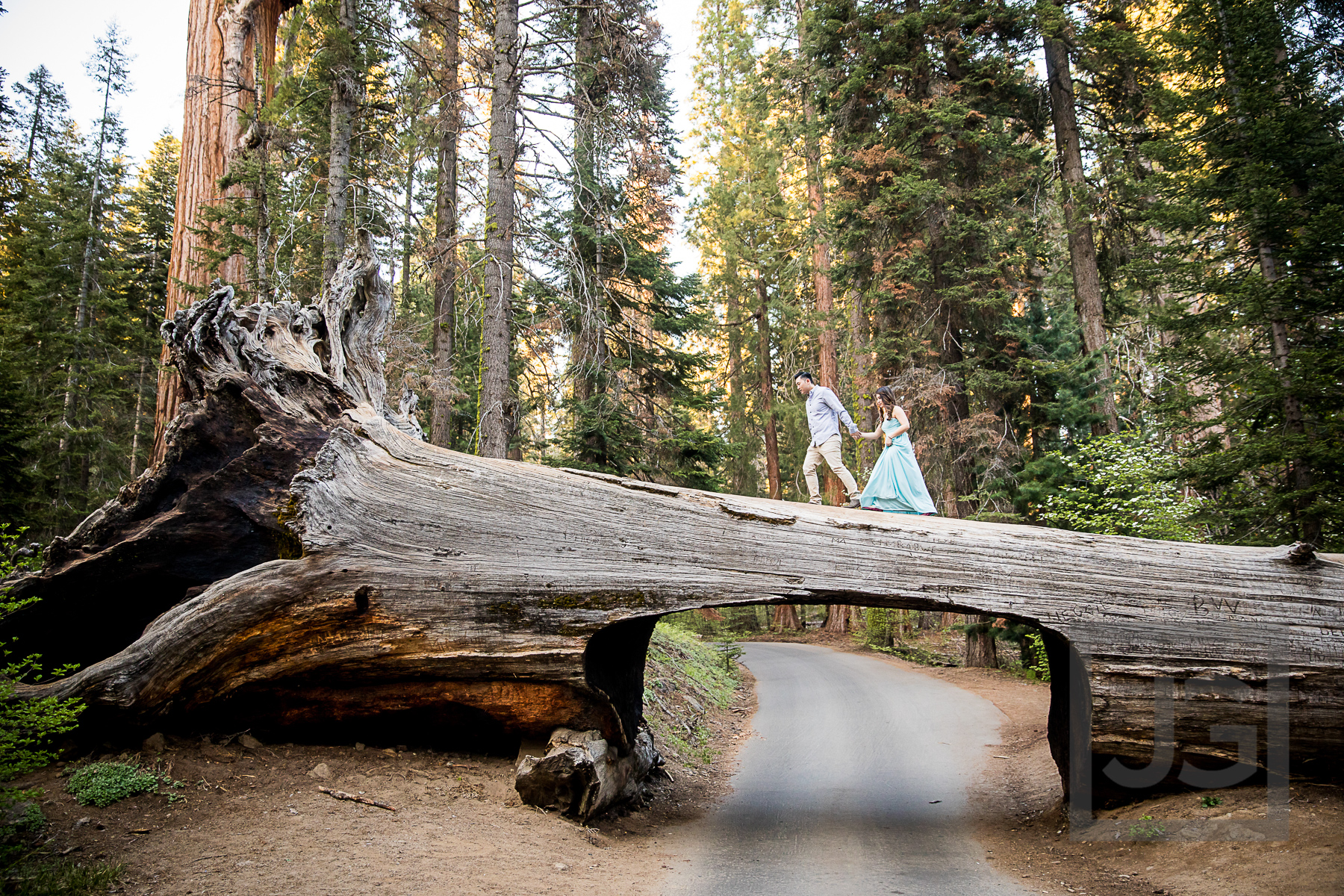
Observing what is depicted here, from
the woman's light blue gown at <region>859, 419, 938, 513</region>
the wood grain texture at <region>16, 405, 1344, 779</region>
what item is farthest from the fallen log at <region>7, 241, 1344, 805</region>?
the woman's light blue gown at <region>859, 419, 938, 513</region>

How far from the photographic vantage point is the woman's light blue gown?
9.30m

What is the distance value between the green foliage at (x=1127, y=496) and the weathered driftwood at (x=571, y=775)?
7641mm

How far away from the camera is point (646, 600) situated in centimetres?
607

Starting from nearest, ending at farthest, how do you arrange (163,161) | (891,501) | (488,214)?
(891,501), (488,214), (163,161)

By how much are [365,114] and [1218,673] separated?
48.6 feet

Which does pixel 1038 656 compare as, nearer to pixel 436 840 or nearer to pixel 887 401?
pixel 887 401

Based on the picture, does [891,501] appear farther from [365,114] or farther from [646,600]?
[365,114]

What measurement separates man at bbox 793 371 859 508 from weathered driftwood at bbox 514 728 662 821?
527cm

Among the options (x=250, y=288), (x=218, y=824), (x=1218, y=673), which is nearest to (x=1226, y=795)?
(x=1218, y=673)

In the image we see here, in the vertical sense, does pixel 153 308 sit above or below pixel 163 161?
below

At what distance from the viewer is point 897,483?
943 cm

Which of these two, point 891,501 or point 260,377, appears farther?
point 891,501

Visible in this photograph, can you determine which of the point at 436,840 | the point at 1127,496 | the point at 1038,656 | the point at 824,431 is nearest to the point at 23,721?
the point at 436,840

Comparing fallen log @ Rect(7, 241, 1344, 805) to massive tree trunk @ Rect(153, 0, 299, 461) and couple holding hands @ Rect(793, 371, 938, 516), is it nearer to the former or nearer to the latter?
couple holding hands @ Rect(793, 371, 938, 516)
